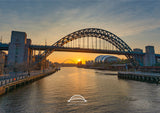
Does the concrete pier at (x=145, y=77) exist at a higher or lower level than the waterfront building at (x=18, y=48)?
lower

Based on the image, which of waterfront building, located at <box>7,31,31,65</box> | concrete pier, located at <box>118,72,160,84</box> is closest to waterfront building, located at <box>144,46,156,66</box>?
concrete pier, located at <box>118,72,160,84</box>

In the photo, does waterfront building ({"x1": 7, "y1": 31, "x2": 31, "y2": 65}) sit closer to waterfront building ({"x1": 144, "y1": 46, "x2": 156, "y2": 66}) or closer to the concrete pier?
the concrete pier

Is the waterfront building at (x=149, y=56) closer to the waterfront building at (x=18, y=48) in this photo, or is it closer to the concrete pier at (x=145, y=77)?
the concrete pier at (x=145, y=77)

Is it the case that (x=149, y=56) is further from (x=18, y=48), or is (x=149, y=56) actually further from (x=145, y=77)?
(x=18, y=48)

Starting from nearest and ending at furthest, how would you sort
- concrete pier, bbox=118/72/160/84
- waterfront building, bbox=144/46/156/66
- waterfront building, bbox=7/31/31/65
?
1. concrete pier, bbox=118/72/160/84
2. waterfront building, bbox=7/31/31/65
3. waterfront building, bbox=144/46/156/66

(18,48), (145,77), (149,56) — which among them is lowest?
(145,77)

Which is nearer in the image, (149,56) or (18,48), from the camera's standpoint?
(18,48)

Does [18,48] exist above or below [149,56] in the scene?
above

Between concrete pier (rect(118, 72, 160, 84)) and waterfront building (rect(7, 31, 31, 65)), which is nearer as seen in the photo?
concrete pier (rect(118, 72, 160, 84))

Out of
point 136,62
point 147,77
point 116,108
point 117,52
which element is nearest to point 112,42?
point 117,52

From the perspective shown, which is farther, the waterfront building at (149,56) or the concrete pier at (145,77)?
the waterfront building at (149,56)

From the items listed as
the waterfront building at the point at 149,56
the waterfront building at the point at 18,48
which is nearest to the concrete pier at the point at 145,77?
the waterfront building at the point at 149,56

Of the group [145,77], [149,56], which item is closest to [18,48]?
[145,77]

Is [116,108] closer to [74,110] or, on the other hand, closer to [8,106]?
[74,110]
